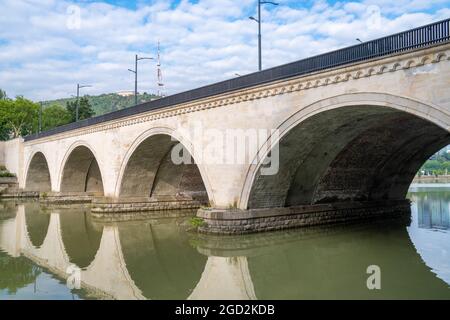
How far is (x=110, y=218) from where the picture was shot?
20359 millimetres

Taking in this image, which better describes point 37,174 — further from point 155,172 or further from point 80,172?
point 155,172

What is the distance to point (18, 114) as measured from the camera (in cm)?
5141

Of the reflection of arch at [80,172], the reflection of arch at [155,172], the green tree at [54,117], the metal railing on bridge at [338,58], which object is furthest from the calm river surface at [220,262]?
the green tree at [54,117]

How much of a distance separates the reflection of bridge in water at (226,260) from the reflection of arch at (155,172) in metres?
4.17

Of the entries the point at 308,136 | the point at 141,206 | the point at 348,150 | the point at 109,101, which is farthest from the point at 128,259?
the point at 109,101

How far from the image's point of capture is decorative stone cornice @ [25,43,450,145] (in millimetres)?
9148

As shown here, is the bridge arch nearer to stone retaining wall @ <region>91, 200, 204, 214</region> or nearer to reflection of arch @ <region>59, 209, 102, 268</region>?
reflection of arch @ <region>59, 209, 102, 268</region>

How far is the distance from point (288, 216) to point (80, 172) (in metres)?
20.0

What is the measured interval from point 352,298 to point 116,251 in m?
7.80

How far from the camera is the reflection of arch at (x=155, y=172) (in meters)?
20.3

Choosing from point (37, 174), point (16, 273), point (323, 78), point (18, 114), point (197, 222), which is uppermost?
point (18, 114)

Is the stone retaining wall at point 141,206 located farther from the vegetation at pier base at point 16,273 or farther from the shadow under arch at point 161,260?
the vegetation at pier base at point 16,273

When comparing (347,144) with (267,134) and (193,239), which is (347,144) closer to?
(267,134)

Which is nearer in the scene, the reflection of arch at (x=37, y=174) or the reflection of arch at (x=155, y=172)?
the reflection of arch at (x=155, y=172)
